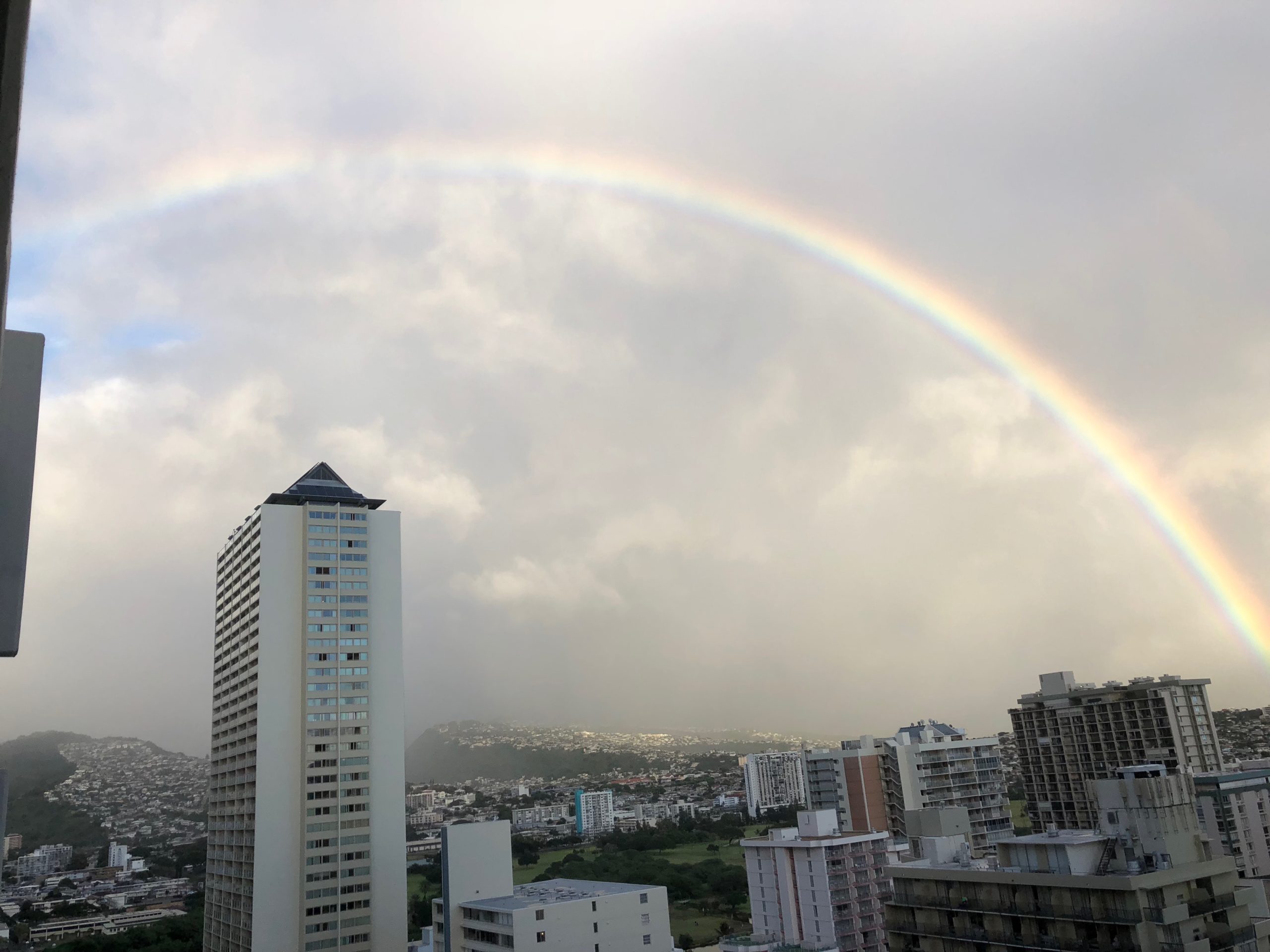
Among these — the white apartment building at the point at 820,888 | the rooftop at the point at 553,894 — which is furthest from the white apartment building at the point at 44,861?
the white apartment building at the point at 820,888

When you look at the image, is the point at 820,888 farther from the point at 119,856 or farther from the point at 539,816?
the point at 539,816

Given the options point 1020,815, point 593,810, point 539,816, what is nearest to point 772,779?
point 593,810

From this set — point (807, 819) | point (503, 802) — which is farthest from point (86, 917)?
point (503, 802)

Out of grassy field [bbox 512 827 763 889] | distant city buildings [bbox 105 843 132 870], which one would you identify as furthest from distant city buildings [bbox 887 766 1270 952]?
distant city buildings [bbox 105 843 132 870]

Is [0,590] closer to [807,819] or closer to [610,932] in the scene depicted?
[610,932]

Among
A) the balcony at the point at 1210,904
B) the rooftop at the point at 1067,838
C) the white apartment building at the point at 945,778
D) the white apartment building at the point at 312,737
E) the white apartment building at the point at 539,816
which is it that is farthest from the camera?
the white apartment building at the point at 539,816

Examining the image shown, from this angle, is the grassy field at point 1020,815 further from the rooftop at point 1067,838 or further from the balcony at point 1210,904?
the balcony at point 1210,904
